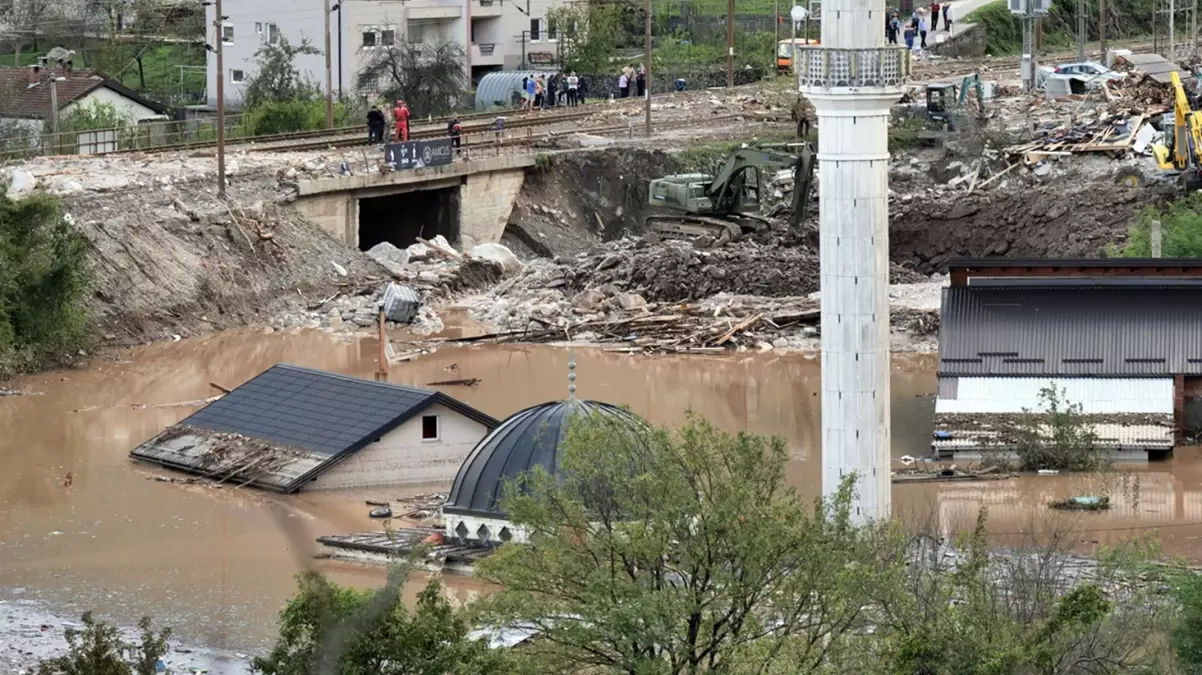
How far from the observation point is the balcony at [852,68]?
27.8 metres

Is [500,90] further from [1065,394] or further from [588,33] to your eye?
[1065,394]

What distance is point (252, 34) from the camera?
81688 mm

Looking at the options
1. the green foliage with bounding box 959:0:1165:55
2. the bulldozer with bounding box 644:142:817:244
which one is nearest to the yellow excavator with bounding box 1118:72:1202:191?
the bulldozer with bounding box 644:142:817:244

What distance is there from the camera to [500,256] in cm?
5762

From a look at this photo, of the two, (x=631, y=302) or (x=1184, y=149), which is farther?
(x=1184, y=149)

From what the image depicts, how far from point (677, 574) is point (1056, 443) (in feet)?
58.3

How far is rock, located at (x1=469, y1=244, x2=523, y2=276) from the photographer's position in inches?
2253

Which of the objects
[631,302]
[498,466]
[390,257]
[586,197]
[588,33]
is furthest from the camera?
[588,33]

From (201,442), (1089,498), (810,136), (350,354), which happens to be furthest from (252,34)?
(1089,498)

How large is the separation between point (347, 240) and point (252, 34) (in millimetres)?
25837

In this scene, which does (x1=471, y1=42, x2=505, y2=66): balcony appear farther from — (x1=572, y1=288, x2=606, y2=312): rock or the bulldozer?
(x1=572, y1=288, x2=606, y2=312): rock

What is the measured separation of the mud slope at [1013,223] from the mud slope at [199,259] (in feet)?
40.9

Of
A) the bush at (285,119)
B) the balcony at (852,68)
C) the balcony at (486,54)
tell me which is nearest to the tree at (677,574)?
the balcony at (852,68)

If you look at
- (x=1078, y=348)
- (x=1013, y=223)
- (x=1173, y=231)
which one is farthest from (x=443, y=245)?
(x=1078, y=348)
